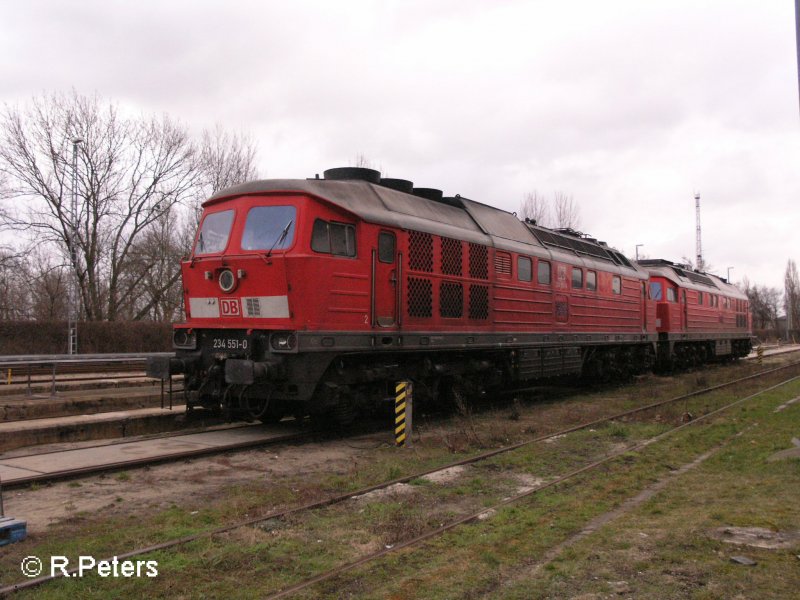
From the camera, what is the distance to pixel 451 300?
11.7 metres

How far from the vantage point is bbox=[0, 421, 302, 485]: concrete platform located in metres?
7.57

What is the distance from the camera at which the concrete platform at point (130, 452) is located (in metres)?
7.57

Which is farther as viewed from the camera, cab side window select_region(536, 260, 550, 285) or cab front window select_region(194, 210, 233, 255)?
cab side window select_region(536, 260, 550, 285)

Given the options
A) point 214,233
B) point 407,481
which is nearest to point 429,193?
point 214,233

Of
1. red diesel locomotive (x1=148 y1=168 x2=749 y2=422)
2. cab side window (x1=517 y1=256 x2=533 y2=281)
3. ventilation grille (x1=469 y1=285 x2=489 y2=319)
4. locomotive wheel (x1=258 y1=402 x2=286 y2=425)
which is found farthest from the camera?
cab side window (x1=517 y1=256 x2=533 y2=281)

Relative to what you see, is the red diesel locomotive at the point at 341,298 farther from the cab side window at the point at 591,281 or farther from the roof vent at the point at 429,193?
the cab side window at the point at 591,281

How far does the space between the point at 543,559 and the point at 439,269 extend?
6.97 metres

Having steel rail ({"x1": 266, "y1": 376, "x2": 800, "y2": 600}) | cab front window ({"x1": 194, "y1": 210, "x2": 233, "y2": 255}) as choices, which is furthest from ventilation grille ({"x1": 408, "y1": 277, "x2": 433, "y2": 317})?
steel rail ({"x1": 266, "y1": 376, "x2": 800, "y2": 600})

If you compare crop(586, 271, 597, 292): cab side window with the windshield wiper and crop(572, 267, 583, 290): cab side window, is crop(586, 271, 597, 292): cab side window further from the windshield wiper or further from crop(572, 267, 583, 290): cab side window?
the windshield wiper

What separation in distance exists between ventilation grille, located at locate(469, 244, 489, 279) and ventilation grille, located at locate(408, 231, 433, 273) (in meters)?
1.37

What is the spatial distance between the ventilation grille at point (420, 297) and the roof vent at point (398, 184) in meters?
2.14

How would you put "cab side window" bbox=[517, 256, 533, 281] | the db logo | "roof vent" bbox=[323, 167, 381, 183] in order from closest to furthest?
the db logo → "roof vent" bbox=[323, 167, 381, 183] → "cab side window" bbox=[517, 256, 533, 281]

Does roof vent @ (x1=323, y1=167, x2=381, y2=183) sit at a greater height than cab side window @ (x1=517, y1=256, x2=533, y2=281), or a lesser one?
greater

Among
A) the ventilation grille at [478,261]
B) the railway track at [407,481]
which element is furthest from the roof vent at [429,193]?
the railway track at [407,481]
